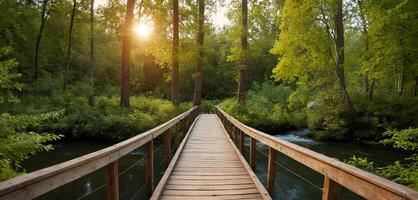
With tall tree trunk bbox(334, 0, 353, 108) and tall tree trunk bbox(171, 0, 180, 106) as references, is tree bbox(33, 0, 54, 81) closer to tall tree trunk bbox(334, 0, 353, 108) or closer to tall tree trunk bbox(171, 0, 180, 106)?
tall tree trunk bbox(171, 0, 180, 106)

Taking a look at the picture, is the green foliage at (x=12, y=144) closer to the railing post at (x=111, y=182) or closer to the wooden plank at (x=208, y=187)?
the railing post at (x=111, y=182)

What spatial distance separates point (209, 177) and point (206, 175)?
0.15m

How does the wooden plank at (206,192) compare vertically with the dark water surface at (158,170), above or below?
above

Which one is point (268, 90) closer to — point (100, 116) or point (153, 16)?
point (153, 16)

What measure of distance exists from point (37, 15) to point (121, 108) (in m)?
14.0

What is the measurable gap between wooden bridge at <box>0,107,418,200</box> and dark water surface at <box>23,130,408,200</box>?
58cm

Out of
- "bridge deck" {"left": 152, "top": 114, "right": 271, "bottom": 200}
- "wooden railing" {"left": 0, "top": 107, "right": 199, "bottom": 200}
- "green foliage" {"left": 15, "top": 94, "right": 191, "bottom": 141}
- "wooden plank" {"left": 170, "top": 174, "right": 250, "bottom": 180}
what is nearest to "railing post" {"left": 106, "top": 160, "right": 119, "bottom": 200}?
"wooden railing" {"left": 0, "top": 107, "right": 199, "bottom": 200}

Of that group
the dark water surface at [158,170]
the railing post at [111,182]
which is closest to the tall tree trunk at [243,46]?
the dark water surface at [158,170]

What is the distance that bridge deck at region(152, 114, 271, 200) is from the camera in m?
4.41

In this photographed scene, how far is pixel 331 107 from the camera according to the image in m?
16.5

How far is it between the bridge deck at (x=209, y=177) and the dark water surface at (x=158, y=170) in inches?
22.0

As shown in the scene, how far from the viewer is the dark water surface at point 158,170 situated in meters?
7.96

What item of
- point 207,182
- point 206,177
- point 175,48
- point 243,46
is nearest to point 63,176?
point 207,182

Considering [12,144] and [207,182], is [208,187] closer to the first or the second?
[207,182]
